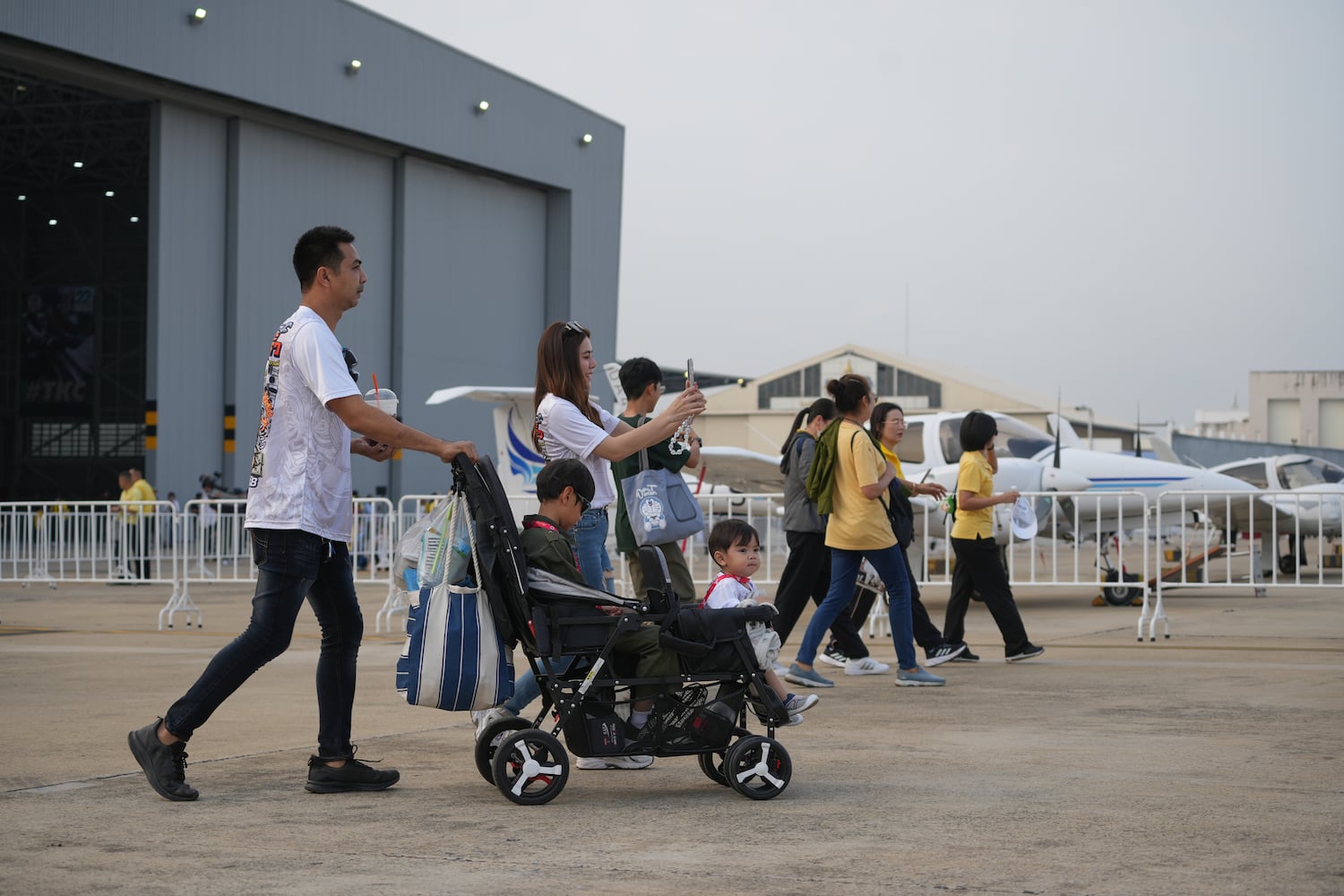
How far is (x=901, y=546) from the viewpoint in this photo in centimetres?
820

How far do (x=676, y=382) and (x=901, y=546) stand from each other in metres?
55.4

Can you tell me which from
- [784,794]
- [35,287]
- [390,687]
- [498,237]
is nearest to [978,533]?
[390,687]

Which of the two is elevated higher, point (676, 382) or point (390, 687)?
point (676, 382)

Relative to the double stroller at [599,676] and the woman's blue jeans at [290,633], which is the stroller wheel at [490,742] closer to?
the double stroller at [599,676]

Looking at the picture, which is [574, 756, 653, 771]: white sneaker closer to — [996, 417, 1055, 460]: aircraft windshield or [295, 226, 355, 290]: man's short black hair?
[295, 226, 355, 290]: man's short black hair

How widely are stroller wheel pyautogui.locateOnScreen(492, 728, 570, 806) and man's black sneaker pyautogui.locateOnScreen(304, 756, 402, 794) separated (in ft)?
1.56

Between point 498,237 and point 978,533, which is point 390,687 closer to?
point 978,533

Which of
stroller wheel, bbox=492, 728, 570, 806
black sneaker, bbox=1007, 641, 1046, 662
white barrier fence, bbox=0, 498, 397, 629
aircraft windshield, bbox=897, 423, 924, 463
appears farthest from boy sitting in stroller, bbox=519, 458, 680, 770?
white barrier fence, bbox=0, 498, 397, 629

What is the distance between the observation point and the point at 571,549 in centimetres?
456

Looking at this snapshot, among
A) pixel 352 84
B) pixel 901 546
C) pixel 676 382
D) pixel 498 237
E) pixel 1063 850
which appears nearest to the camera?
pixel 1063 850

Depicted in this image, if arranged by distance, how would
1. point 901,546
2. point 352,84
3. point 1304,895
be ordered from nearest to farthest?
point 1304,895 → point 901,546 → point 352,84

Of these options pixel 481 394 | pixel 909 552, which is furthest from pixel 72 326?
pixel 909 552

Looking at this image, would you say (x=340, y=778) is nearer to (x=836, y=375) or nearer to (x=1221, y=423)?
(x=836, y=375)

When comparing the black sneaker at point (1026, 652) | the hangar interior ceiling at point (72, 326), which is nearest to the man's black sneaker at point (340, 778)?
the black sneaker at point (1026, 652)
